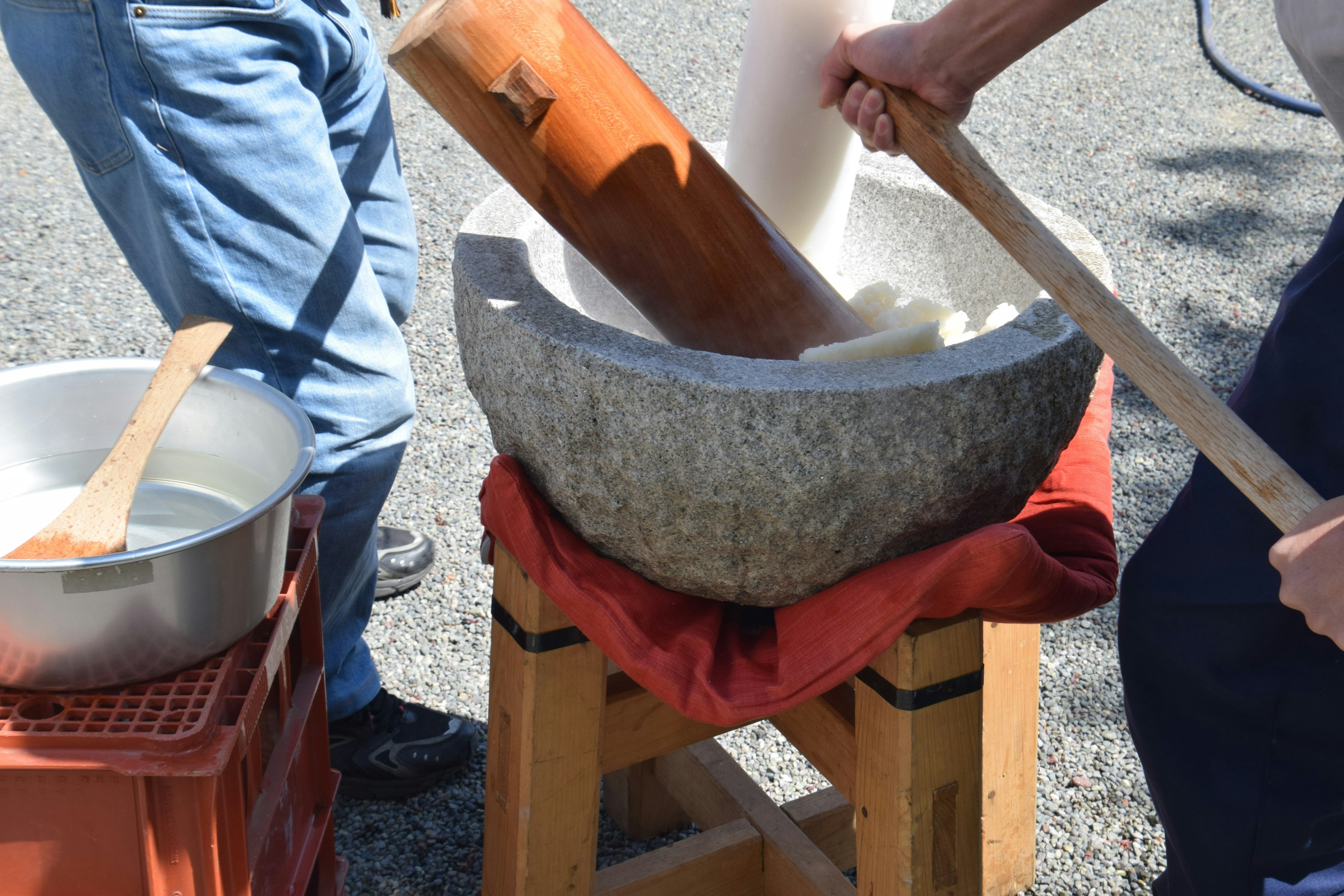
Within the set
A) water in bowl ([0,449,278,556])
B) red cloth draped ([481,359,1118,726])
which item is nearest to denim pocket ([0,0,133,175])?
water in bowl ([0,449,278,556])

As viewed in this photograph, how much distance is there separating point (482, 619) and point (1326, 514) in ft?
5.52

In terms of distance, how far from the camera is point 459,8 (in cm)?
117

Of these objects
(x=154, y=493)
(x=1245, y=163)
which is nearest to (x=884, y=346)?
(x=154, y=493)

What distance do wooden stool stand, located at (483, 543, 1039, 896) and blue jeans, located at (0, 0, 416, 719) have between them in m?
0.38

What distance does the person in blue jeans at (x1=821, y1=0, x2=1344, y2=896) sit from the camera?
121 centimetres

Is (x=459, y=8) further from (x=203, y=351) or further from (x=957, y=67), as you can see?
(x=957, y=67)

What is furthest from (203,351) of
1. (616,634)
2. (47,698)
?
(616,634)

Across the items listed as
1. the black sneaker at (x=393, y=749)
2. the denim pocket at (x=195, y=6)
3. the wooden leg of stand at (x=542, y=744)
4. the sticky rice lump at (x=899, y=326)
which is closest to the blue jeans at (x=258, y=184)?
the denim pocket at (x=195, y=6)

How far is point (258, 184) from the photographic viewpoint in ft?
4.72

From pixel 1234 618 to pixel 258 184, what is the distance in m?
1.31

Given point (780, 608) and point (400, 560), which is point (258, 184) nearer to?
point (780, 608)

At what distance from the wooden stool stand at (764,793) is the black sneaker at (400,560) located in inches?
27.8

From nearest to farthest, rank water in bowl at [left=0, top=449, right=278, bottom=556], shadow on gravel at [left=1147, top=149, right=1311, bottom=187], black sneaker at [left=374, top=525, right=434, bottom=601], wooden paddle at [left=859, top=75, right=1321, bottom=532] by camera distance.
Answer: wooden paddle at [left=859, top=75, right=1321, bottom=532] → water in bowl at [left=0, top=449, right=278, bottom=556] → black sneaker at [left=374, top=525, right=434, bottom=601] → shadow on gravel at [left=1147, top=149, right=1311, bottom=187]

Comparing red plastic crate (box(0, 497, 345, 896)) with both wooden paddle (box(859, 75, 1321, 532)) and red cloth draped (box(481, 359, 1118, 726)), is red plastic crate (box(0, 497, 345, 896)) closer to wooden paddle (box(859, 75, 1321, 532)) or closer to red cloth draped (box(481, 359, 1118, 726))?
red cloth draped (box(481, 359, 1118, 726))
